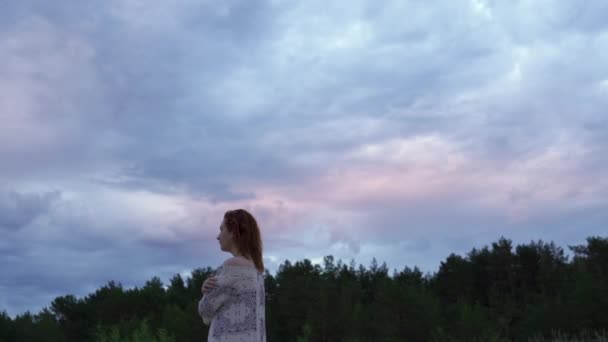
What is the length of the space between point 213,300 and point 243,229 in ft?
2.01

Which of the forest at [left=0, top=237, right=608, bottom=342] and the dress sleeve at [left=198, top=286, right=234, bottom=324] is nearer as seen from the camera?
the dress sleeve at [left=198, top=286, right=234, bottom=324]

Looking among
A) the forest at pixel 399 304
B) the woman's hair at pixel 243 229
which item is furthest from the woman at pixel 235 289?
the forest at pixel 399 304

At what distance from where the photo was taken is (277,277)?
Result: 208 ft

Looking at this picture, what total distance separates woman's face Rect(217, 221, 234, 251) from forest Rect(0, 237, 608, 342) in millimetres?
24886

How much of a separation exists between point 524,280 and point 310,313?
83.1 ft

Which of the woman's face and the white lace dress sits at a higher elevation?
the woman's face

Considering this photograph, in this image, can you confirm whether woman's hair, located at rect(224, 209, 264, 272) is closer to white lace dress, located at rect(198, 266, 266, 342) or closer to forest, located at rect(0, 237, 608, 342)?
white lace dress, located at rect(198, 266, 266, 342)

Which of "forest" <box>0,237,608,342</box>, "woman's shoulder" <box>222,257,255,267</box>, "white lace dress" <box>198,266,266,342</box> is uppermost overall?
"forest" <box>0,237,608,342</box>

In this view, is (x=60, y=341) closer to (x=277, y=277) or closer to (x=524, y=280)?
(x=277, y=277)

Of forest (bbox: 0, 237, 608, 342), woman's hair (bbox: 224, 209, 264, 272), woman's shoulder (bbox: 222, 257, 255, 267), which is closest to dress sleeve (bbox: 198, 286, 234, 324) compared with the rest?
woman's shoulder (bbox: 222, 257, 255, 267)

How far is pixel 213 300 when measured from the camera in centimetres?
595

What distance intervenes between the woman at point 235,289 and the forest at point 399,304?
81.3ft

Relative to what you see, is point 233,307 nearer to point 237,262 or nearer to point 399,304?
point 237,262

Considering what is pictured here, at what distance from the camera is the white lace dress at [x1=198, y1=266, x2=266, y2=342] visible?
5.93 meters
